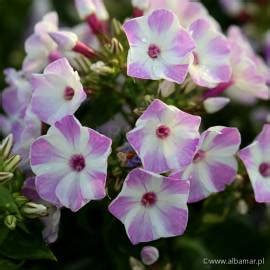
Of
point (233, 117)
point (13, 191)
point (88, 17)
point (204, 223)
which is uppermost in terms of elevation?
point (88, 17)

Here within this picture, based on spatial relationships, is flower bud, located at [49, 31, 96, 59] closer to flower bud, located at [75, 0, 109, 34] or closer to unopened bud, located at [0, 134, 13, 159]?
flower bud, located at [75, 0, 109, 34]

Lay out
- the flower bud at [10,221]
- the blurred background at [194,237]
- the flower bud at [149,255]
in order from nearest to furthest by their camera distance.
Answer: the flower bud at [10,221] → the flower bud at [149,255] → the blurred background at [194,237]

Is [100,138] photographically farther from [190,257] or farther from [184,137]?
[190,257]

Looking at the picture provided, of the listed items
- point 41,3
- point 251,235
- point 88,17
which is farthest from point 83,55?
point 41,3

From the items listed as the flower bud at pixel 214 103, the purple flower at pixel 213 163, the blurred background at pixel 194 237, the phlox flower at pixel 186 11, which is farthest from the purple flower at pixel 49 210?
the phlox flower at pixel 186 11

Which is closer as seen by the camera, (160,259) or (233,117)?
(160,259)

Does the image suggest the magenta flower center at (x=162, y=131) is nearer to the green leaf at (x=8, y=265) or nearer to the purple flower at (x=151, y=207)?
the purple flower at (x=151, y=207)
